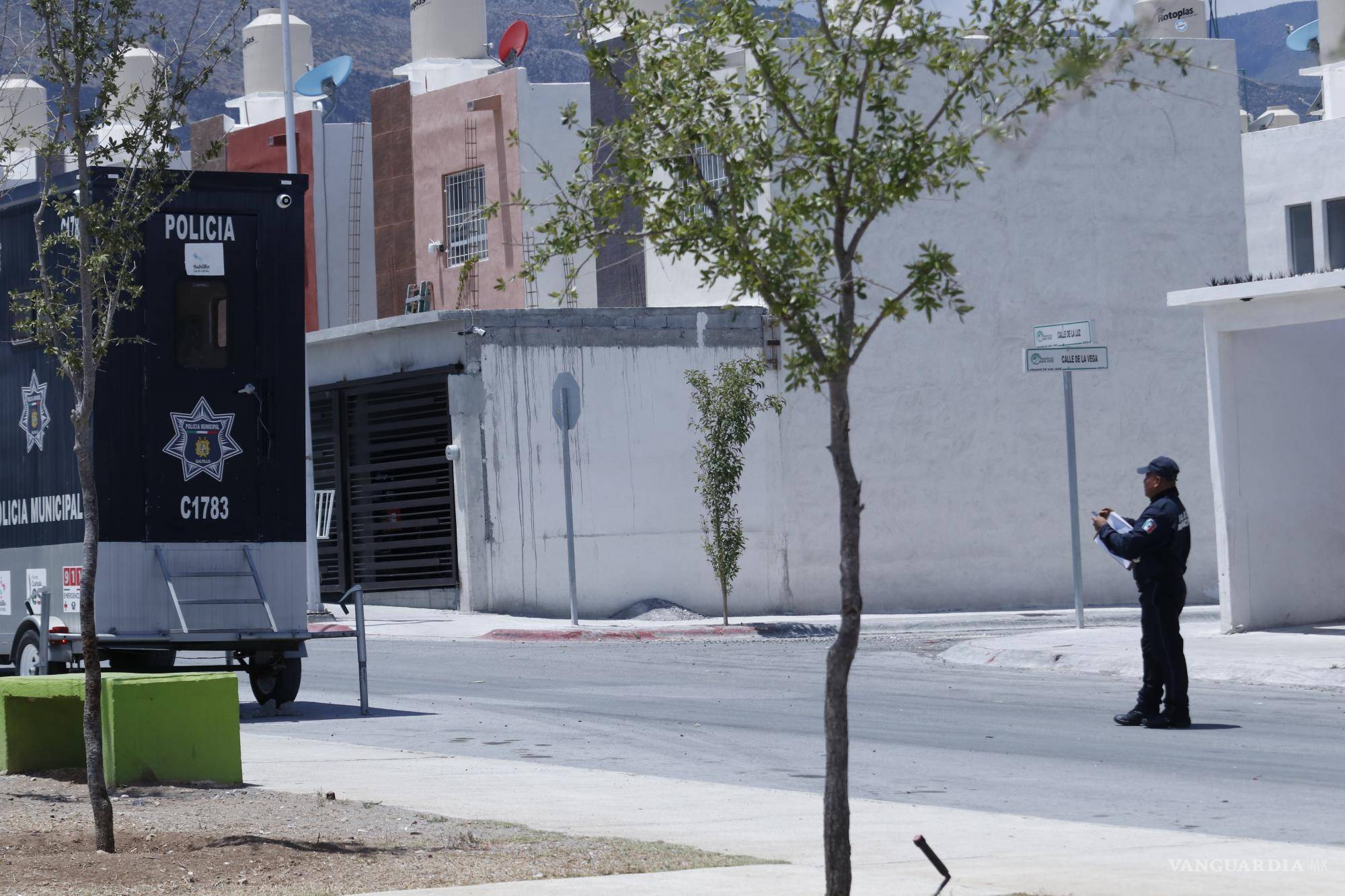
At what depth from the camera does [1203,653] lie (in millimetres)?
Result: 18109

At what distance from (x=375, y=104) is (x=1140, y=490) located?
20.3 meters

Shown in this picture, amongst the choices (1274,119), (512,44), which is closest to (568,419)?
(512,44)

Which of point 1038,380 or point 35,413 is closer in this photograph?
point 35,413

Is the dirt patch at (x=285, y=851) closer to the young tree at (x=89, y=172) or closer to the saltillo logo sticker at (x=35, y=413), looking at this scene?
the young tree at (x=89, y=172)

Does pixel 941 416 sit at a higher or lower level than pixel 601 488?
higher

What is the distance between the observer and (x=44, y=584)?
49.3 ft

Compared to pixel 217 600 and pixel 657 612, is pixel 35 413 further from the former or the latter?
pixel 657 612

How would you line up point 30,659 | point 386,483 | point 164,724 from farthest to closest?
point 386,483 → point 30,659 → point 164,724

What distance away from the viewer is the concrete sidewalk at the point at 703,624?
973 inches

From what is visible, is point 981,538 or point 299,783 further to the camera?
point 981,538

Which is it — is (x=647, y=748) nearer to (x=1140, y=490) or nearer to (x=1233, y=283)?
(x=1233, y=283)

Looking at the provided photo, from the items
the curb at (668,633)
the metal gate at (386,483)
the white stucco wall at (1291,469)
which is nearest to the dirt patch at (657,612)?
the curb at (668,633)

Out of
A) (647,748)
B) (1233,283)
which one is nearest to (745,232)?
(647,748)

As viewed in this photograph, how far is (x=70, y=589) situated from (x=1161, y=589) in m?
8.37
